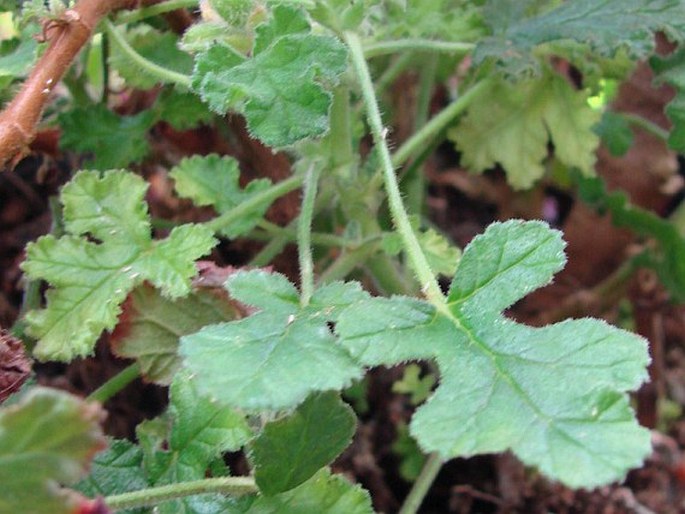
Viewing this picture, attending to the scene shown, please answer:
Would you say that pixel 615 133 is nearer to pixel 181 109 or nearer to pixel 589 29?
pixel 589 29

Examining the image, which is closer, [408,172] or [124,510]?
[124,510]

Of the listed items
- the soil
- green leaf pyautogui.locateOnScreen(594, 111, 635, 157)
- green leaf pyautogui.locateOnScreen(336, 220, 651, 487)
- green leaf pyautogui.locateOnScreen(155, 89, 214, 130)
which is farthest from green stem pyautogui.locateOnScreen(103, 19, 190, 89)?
green leaf pyautogui.locateOnScreen(594, 111, 635, 157)

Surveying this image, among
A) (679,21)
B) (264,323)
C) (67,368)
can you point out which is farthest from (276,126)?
(67,368)

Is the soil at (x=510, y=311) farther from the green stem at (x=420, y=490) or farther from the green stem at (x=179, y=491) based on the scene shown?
the green stem at (x=179, y=491)

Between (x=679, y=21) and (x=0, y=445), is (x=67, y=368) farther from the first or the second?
(x=679, y=21)

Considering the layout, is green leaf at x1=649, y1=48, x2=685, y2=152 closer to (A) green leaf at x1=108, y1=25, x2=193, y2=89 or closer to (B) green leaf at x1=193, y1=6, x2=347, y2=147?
(B) green leaf at x1=193, y1=6, x2=347, y2=147

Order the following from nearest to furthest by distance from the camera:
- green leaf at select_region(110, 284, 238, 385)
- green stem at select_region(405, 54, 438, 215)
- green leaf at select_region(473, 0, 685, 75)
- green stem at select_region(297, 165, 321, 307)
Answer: green stem at select_region(297, 165, 321, 307) → green leaf at select_region(110, 284, 238, 385) → green leaf at select_region(473, 0, 685, 75) → green stem at select_region(405, 54, 438, 215)

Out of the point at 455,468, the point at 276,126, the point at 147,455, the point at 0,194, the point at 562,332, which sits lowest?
the point at 455,468
